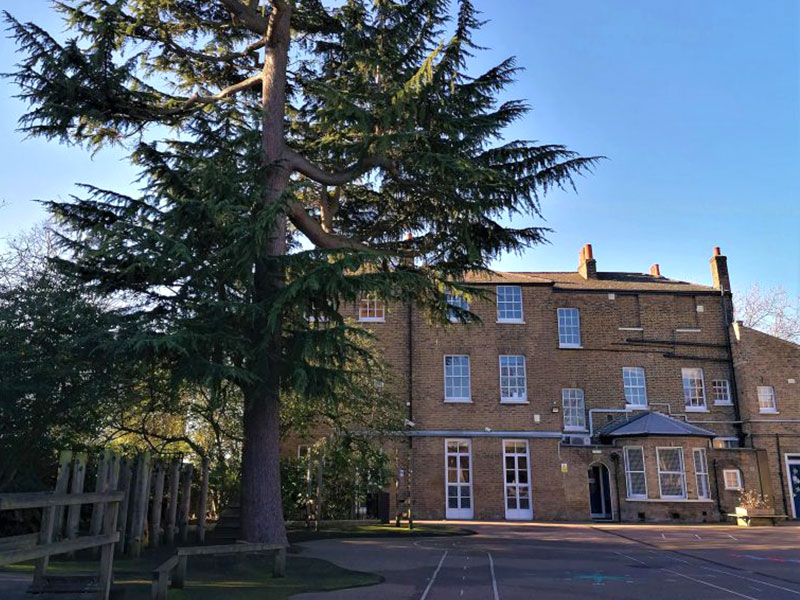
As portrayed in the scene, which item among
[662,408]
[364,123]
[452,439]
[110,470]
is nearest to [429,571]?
[110,470]

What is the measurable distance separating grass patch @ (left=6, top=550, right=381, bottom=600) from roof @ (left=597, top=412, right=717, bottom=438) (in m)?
19.2

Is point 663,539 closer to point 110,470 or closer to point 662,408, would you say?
point 662,408

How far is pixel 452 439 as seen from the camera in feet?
94.3

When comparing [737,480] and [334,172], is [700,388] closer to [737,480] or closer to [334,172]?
[737,480]

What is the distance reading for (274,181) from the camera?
46.0 ft

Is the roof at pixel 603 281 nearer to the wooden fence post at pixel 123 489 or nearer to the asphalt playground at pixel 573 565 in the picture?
the asphalt playground at pixel 573 565

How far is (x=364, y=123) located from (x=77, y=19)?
6898mm

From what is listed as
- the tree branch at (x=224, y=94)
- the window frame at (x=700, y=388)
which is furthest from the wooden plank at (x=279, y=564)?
the window frame at (x=700, y=388)

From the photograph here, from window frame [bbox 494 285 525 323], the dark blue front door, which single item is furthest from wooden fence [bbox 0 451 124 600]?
the dark blue front door

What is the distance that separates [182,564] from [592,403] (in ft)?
80.0

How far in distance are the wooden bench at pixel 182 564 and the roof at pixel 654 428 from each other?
810 inches

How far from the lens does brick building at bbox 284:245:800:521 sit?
91.7ft

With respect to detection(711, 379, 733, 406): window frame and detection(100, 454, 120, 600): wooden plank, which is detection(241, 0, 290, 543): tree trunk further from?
detection(711, 379, 733, 406): window frame

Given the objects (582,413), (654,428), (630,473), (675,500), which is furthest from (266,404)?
(582,413)
